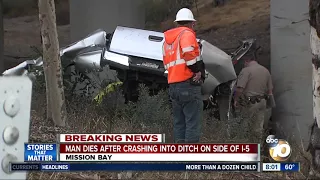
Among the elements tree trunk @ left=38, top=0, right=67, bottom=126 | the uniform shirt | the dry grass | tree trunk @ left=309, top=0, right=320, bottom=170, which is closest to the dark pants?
tree trunk @ left=309, top=0, right=320, bottom=170

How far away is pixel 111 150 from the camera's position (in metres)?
5.54

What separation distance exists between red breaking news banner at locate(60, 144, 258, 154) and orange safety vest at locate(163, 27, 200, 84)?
3.68 ft

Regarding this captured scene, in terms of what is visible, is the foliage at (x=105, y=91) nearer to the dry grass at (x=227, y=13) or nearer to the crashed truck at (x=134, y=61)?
the crashed truck at (x=134, y=61)

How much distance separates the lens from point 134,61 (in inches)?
356

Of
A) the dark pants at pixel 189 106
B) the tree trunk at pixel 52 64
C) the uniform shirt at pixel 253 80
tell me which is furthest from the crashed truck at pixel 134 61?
the dark pants at pixel 189 106

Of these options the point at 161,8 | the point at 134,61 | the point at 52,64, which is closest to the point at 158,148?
the point at 52,64

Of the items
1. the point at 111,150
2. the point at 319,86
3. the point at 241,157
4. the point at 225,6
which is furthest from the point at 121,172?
the point at 225,6

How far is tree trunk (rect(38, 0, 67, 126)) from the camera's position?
302 inches

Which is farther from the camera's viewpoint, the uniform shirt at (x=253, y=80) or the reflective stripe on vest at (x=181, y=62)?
the uniform shirt at (x=253, y=80)

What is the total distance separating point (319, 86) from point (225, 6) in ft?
43.9

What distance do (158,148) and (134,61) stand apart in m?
3.66

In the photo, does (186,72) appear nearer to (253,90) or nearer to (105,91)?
(105,91)

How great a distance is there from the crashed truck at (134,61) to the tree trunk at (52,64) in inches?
47.0

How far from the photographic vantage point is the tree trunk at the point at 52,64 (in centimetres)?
767
